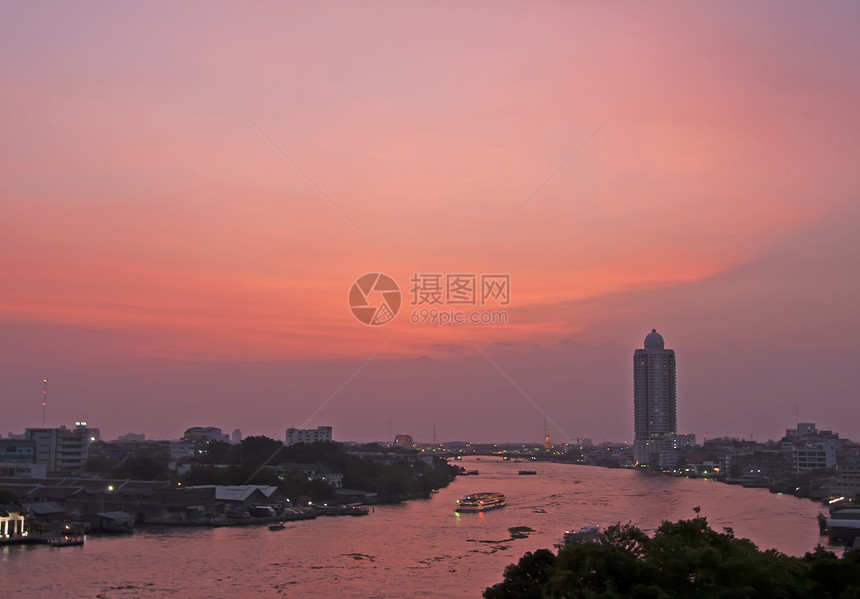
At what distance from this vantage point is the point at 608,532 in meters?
5.68

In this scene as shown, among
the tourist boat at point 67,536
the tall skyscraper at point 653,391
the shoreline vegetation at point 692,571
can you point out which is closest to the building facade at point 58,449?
the tourist boat at point 67,536

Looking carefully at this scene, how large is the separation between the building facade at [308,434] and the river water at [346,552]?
29224mm

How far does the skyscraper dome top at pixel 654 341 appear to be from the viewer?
59469 millimetres

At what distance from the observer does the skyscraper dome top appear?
59469 mm

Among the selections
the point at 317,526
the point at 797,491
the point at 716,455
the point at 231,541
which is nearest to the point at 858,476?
the point at 797,491

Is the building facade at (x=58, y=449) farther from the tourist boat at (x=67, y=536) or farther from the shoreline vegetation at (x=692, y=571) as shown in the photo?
the shoreline vegetation at (x=692, y=571)

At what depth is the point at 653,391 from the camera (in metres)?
58.9

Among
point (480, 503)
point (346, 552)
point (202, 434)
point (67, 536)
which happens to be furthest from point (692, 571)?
point (202, 434)

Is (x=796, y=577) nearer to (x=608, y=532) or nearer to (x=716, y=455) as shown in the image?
(x=608, y=532)

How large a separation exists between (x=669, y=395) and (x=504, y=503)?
4115 cm

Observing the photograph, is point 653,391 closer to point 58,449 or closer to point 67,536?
point 58,449

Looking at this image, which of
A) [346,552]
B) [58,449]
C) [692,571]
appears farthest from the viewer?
[58,449]

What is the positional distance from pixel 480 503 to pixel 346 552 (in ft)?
24.4

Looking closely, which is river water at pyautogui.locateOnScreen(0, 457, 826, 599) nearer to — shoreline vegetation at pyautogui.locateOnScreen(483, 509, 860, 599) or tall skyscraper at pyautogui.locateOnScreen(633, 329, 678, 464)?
shoreline vegetation at pyautogui.locateOnScreen(483, 509, 860, 599)
